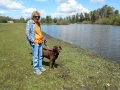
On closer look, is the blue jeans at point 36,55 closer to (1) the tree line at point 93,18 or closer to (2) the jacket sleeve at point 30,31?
(2) the jacket sleeve at point 30,31

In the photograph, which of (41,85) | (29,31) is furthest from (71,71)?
(29,31)

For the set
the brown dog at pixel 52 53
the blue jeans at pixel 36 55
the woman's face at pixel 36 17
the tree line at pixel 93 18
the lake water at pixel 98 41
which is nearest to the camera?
the woman's face at pixel 36 17

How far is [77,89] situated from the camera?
562 cm

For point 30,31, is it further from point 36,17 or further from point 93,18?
point 93,18

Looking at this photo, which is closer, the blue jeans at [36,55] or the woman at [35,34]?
the woman at [35,34]

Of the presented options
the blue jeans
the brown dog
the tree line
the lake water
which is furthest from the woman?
the tree line

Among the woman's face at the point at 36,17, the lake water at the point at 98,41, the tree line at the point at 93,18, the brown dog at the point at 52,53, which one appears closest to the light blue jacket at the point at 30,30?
the woman's face at the point at 36,17

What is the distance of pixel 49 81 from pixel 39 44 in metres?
1.56

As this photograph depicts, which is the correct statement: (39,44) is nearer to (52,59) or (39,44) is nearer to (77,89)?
(52,59)

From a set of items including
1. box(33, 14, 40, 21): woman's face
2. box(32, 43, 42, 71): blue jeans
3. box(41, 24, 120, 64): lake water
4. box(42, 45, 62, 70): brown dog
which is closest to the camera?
box(33, 14, 40, 21): woman's face

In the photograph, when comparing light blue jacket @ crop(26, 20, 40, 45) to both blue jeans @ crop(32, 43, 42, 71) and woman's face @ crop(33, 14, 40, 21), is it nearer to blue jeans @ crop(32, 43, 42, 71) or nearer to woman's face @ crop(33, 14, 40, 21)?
woman's face @ crop(33, 14, 40, 21)

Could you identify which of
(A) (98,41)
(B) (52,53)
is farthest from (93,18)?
(B) (52,53)

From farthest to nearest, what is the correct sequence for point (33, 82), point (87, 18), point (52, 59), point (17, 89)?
point (87, 18), point (52, 59), point (33, 82), point (17, 89)

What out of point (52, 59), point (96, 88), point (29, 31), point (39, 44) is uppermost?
point (29, 31)
